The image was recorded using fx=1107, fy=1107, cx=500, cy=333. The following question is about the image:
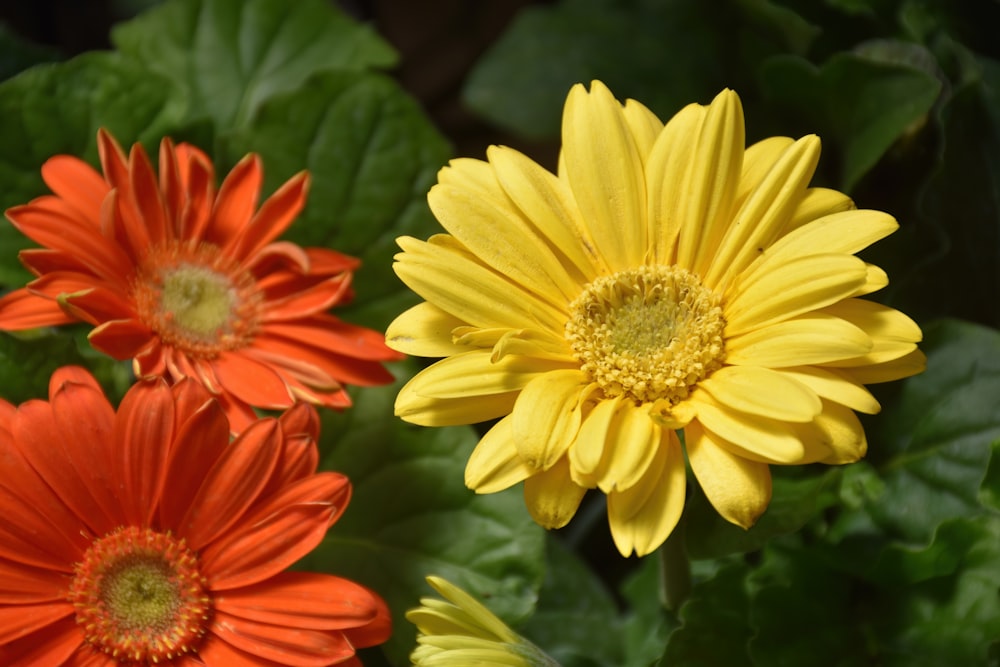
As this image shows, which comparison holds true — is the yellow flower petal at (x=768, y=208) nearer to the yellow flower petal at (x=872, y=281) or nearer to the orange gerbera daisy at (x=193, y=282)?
the yellow flower petal at (x=872, y=281)

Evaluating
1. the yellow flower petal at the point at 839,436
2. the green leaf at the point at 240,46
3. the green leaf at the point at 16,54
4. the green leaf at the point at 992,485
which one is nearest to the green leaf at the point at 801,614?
the green leaf at the point at 992,485

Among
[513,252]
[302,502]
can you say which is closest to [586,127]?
[513,252]

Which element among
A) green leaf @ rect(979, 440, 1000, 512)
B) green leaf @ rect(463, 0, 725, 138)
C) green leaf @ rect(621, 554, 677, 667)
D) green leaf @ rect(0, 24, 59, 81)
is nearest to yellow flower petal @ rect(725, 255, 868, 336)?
green leaf @ rect(979, 440, 1000, 512)

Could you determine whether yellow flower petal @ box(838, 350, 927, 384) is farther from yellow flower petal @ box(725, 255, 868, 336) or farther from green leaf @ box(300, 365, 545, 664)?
green leaf @ box(300, 365, 545, 664)

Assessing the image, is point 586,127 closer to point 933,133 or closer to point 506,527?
point 506,527

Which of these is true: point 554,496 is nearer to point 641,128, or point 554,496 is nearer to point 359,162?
point 641,128

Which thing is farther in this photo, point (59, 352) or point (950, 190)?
point (950, 190)

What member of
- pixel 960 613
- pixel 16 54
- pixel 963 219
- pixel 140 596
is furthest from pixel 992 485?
pixel 16 54
